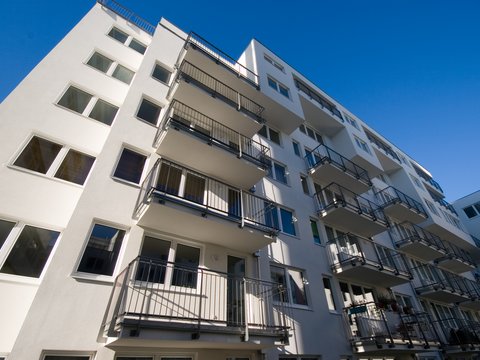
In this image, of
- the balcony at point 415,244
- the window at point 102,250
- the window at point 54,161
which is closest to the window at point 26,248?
the window at point 102,250

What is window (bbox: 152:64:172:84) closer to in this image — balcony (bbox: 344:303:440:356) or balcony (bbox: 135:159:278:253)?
balcony (bbox: 135:159:278:253)

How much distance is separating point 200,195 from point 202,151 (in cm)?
190

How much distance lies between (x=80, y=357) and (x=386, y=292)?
15.4 m

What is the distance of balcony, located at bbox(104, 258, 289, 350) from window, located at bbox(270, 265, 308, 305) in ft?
2.97

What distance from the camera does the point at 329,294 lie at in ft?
39.2

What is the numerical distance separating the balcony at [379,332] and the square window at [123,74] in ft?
49.6

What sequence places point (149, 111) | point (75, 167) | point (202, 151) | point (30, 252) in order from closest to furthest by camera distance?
point (30, 252)
point (75, 167)
point (202, 151)
point (149, 111)

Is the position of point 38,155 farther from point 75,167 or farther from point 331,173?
point 331,173

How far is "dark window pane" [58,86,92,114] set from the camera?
9.77 metres

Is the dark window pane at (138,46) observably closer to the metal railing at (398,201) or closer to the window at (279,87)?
the window at (279,87)

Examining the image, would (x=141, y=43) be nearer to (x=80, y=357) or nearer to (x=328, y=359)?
(x=80, y=357)

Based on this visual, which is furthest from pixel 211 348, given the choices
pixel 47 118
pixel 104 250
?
pixel 47 118

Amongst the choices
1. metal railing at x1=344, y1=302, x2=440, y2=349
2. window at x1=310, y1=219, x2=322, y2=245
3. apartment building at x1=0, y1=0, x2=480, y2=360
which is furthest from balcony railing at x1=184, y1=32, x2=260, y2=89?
metal railing at x1=344, y1=302, x2=440, y2=349

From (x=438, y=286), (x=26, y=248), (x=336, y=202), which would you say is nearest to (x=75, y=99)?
(x=26, y=248)
